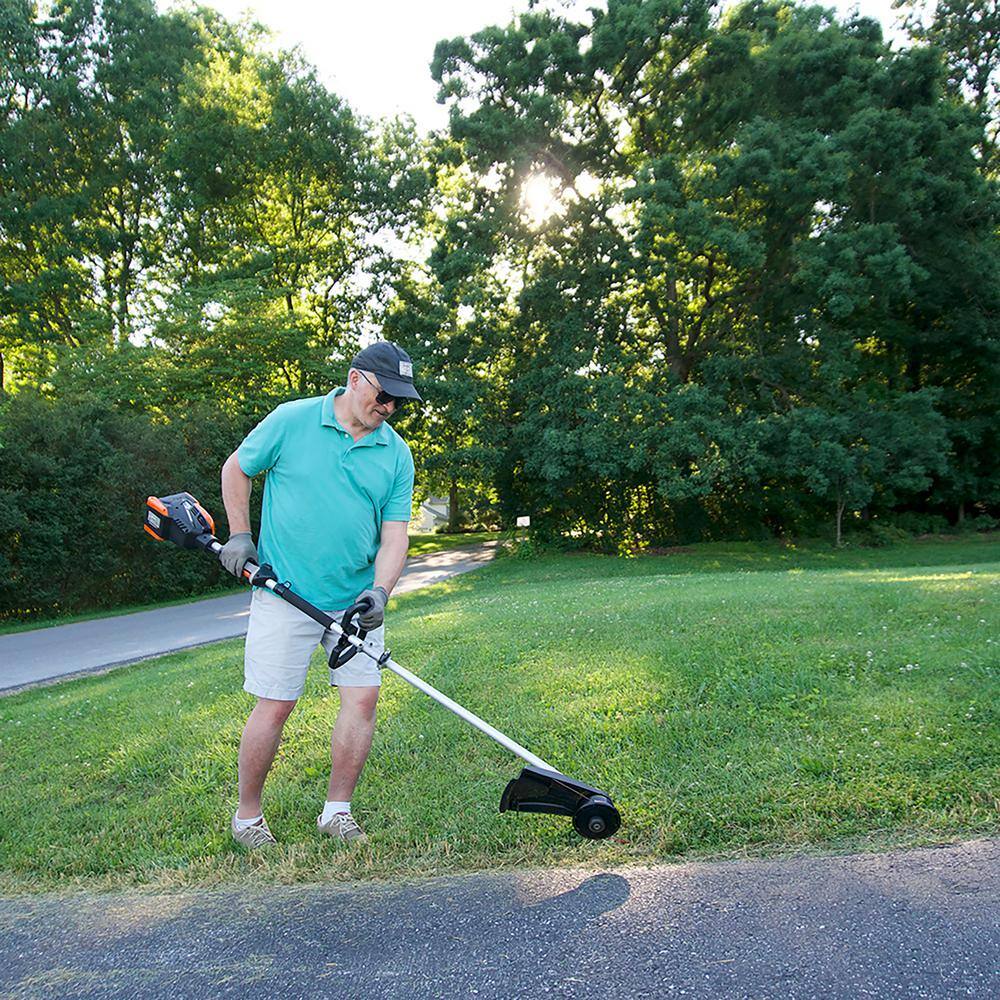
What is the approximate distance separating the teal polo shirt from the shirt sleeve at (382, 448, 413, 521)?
0.33ft

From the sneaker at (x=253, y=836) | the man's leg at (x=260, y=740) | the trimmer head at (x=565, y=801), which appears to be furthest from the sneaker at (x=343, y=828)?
the trimmer head at (x=565, y=801)

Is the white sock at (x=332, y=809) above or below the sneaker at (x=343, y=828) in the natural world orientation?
above

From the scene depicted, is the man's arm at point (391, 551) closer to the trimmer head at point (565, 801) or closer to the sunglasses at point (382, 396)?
the sunglasses at point (382, 396)

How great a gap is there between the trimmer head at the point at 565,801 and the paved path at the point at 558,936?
0.19 m

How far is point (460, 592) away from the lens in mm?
15375

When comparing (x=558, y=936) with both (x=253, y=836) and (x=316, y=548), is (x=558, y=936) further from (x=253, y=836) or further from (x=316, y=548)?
(x=316, y=548)

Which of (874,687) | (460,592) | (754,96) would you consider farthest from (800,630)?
(754,96)

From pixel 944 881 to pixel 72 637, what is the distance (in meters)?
11.7

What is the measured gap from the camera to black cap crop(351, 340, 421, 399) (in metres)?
3.27

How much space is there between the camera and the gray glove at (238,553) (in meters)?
3.27

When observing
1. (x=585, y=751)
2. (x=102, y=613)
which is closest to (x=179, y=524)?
(x=585, y=751)

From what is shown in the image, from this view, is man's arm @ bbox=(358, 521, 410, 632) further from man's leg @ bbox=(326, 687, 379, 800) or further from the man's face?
the man's face

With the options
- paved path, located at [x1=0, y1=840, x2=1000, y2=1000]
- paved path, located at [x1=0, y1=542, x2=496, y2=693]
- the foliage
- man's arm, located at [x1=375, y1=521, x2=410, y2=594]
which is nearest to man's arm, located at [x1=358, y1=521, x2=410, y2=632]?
man's arm, located at [x1=375, y1=521, x2=410, y2=594]

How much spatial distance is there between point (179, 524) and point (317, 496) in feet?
2.49
